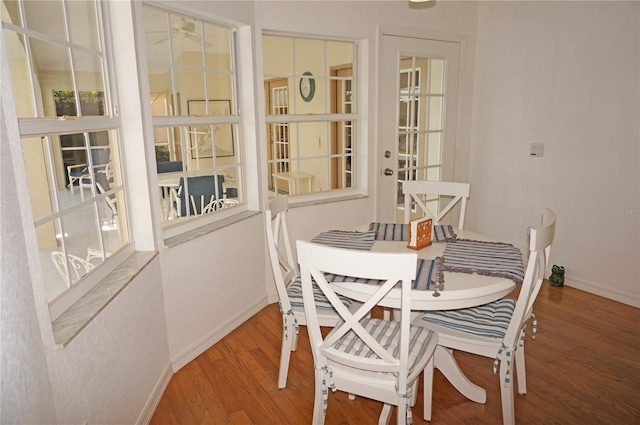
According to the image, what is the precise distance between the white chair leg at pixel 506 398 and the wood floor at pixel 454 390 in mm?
125

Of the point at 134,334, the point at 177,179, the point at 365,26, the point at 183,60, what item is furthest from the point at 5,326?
the point at 365,26

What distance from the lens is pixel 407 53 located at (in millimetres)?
3629

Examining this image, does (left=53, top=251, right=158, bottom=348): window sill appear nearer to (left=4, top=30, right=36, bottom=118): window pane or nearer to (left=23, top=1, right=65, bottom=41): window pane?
(left=4, top=30, right=36, bottom=118): window pane

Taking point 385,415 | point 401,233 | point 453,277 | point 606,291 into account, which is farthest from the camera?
point 606,291

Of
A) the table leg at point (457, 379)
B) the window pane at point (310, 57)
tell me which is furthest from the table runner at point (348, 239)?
the window pane at point (310, 57)

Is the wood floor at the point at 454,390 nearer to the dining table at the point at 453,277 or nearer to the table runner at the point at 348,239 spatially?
the dining table at the point at 453,277

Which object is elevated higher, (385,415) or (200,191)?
(200,191)

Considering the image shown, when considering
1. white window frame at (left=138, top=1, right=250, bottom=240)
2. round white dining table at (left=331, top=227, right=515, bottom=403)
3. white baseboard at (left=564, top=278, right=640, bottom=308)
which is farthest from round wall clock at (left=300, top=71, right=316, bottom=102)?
white baseboard at (left=564, top=278, right=640, bottom=308)

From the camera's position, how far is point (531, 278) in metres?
1.80

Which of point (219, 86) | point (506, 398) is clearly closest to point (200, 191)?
point (219, 86)

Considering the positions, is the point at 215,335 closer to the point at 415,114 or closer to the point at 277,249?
the point at 277,249

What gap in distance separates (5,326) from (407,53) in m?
3.36

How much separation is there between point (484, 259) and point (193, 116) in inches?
70.5

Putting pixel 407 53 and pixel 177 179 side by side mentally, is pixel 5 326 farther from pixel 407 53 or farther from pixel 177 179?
pixel 407 53
